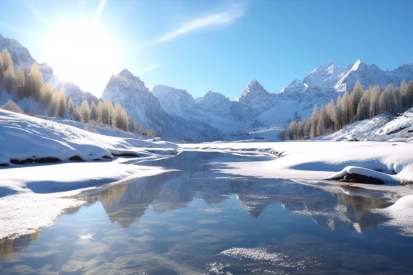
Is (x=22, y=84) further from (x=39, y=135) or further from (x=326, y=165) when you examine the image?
(x=326, y=165)

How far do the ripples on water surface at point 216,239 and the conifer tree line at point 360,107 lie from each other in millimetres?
112667

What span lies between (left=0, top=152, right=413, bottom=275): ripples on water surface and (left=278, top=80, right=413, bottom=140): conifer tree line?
113 metres

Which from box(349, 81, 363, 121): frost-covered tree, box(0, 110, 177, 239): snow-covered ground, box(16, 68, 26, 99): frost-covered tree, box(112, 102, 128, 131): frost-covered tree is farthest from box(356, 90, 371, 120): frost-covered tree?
box(16, 68, 26, 99): frost-covered tree

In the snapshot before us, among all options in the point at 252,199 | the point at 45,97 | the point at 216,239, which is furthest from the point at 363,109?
the point at 45,97

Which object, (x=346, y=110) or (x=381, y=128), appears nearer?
(x=381, y=128)

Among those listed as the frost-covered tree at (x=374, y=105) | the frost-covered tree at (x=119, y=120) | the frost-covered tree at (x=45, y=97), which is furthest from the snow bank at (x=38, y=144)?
the frost-covered tree at (x=374, y=105)

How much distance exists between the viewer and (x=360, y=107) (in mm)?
113500

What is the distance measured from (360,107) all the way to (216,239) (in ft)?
402

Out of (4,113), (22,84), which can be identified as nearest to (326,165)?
(4,113)

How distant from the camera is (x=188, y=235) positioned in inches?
369

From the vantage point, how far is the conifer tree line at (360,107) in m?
109

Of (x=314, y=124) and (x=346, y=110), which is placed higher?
(x=346, y=110)

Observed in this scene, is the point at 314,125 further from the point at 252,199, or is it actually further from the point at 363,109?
the point at 252,199

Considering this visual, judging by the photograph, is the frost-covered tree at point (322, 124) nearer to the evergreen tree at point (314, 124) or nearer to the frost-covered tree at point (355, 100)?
the evergreen tree at point (314, 124)
